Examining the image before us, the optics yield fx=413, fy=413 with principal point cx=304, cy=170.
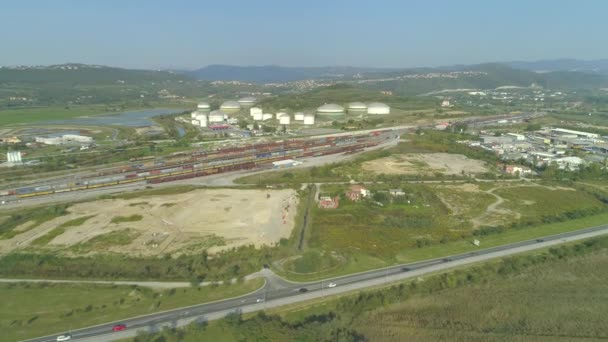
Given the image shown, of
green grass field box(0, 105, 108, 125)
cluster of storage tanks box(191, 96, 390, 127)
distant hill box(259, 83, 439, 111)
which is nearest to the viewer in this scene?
cluster of storage tanks box(191, 96, 390, 127)

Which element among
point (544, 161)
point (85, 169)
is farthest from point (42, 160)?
point (544, 161)

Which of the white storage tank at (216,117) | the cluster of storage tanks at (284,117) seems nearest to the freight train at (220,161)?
the cluster of storage tanks at (284,117)

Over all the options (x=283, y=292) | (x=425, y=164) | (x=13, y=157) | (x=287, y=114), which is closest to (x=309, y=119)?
(x=287, y=114)

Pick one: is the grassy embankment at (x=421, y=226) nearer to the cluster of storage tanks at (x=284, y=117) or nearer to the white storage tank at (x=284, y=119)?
the cluster of storage tanks at (x=284, y=117)

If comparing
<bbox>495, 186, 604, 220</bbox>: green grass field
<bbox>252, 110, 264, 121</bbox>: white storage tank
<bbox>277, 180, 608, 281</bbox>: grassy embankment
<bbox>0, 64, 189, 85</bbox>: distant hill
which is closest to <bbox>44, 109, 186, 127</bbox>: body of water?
<bbox>252, 110, 264, 121</bbox>: white storage tank

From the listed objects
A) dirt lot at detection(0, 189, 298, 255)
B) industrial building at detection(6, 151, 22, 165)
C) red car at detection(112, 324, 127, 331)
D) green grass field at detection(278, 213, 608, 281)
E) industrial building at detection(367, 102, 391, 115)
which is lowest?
green grass field at detection(278, 213, 608, 281)

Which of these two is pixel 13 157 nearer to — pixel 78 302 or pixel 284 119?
pixel 78 302

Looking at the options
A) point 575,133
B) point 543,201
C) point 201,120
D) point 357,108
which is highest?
point 357,108

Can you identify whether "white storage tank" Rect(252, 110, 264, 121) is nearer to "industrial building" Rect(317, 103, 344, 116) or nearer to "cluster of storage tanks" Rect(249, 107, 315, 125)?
"cluster of storage tanks" Rect(249, 107, 315, 125)
